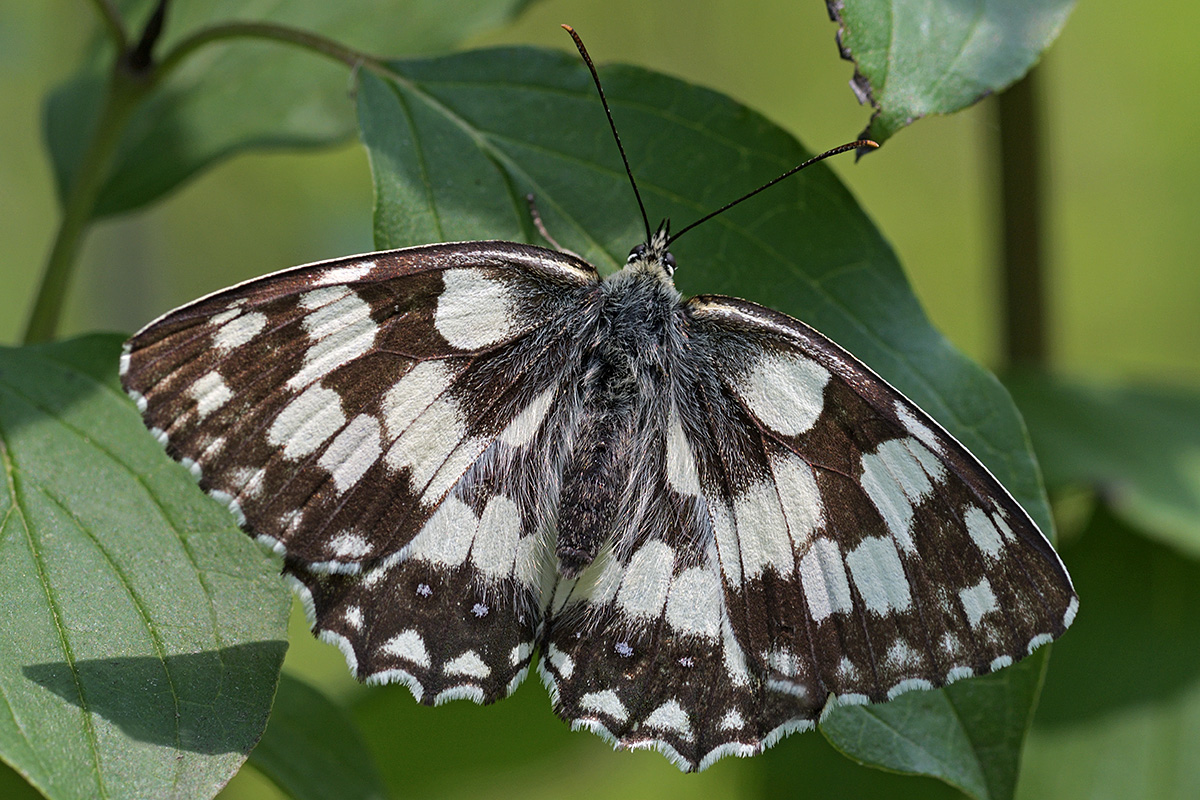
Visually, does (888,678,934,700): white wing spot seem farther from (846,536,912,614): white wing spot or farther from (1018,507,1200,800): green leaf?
(1018,507,1200,800): green leaf

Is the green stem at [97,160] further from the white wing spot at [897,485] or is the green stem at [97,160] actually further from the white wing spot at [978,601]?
the white wing spot at [978,601]

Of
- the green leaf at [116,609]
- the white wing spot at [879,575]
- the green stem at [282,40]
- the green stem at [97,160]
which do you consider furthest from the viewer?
the green stem at [97,160]

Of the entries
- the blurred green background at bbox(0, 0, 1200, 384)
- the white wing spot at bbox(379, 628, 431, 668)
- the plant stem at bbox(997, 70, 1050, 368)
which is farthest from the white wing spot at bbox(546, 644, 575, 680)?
the blurred green background at bbox(0, 0, 1200, 384)

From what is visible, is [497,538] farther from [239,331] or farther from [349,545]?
[239,331]

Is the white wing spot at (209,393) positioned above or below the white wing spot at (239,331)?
below

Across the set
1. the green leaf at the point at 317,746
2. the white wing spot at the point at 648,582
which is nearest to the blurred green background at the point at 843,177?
the green leaf at the point at 317,746
